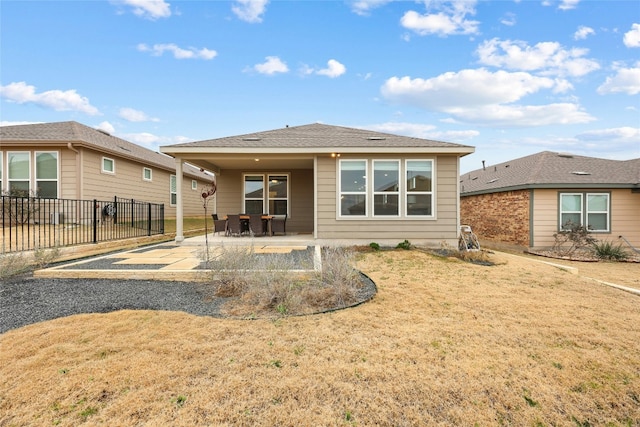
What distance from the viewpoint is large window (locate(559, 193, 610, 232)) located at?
11.3 metres

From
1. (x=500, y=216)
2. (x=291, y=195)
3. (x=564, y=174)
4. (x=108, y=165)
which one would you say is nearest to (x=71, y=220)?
(x=108, y=165)

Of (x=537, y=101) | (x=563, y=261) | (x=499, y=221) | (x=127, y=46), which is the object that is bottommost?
(x=563, y=261)

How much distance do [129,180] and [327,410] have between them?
49.0 ft

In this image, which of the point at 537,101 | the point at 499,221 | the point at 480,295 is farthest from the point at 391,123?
the point at 480,295

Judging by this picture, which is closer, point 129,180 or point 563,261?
point 563,261

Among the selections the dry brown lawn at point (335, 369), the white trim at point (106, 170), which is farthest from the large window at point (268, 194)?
the dry brown lawn at point (335, 369)

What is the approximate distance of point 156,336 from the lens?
9.66 feet

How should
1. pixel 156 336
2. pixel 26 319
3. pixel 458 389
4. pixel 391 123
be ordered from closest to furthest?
pixel 458 389 → pixel 156 336 → pixel 26 319 → pixel 391 123

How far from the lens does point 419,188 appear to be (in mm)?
9094

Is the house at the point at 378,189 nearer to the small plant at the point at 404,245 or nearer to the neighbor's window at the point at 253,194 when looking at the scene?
the small plant at the point at 404,245

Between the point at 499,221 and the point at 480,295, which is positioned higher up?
the point at 499,221

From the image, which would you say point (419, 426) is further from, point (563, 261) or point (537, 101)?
point (537, 101)

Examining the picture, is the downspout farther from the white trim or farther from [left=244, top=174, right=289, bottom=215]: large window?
[left=244, top=174, right=289, bottom=215]: large window

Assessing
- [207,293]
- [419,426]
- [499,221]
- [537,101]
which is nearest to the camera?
[419,426]
